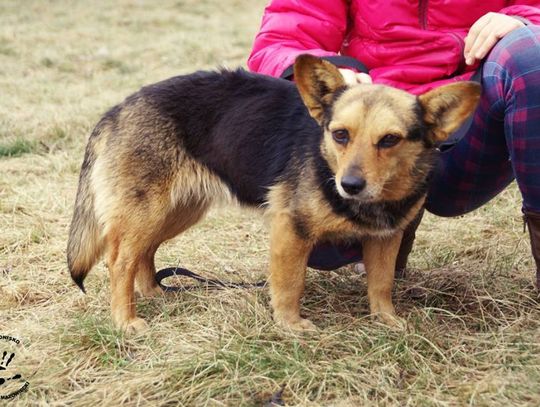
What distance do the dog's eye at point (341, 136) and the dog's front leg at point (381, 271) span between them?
62 centimetres

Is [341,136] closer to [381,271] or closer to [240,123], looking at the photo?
[240,123]

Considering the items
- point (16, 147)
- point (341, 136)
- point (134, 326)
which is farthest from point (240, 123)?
point (16, 147)

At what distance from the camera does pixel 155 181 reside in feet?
10.8

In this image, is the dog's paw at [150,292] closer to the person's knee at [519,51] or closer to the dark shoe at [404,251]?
the dark shoe at [404,251]

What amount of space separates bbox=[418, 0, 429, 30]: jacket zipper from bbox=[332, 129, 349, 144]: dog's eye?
0.89 metres

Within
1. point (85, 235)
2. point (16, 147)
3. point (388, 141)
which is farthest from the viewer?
point (16, 147)

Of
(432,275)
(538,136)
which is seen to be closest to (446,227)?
(432,275)

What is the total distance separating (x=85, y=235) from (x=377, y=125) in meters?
1.55

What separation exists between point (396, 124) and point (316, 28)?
0.93 meters

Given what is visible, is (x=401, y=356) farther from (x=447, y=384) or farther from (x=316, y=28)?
(x=316, y=28)

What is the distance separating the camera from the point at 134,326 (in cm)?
318

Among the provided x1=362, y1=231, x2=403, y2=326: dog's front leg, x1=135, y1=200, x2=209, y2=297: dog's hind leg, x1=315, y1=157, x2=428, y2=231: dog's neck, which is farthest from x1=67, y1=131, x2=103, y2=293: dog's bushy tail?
x1=362, y1=231, x2=403, y2=326: dog's front leg

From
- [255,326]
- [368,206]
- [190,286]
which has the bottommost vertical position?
[190,286]

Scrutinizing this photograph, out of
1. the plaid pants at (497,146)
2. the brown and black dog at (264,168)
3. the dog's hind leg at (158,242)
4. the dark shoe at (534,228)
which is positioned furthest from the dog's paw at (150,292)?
the dark shoe at (534,228)
